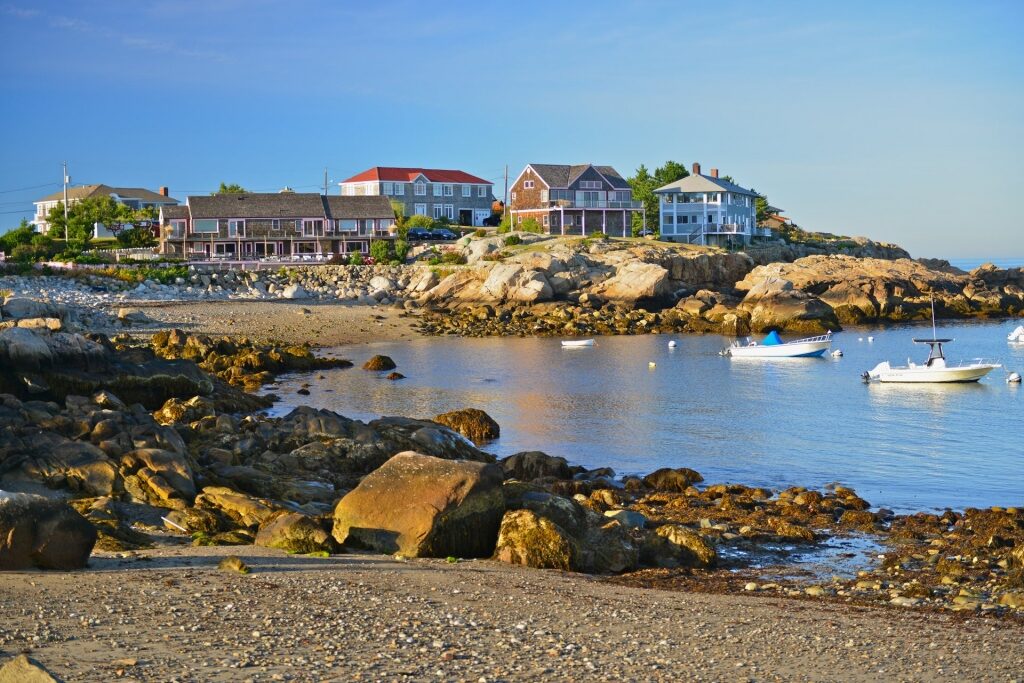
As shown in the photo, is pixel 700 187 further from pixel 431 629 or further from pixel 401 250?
pixel 431 629

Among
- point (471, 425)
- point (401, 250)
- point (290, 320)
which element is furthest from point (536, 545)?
point (401, 250)

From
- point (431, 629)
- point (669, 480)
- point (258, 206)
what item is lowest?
point (669, 480)

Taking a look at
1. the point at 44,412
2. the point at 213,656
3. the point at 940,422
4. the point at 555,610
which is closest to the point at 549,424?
the point at 940,422

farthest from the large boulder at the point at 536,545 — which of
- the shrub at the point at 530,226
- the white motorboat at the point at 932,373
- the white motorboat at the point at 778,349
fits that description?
the shrub at the point at 530,226

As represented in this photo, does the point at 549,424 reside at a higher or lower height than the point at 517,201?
lower

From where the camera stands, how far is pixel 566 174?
10762 centimetres

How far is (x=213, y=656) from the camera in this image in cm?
947

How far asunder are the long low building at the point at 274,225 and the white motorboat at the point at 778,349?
50.3 meters

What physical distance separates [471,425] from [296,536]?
1673cm

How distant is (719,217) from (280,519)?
300 ft

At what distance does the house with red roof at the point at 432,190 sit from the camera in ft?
396

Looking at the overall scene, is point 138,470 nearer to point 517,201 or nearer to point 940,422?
point 940,422

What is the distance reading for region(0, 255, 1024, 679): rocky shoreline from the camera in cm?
1496

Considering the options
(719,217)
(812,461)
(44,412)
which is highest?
(719,217)
